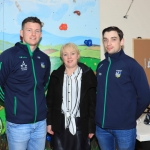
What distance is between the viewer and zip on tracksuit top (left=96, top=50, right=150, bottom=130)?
173cm

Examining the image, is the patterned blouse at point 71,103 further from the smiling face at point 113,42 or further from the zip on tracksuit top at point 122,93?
the smiling face at point 113,42

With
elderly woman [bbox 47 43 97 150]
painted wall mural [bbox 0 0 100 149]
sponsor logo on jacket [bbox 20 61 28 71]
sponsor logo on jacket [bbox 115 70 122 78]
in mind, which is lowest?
elderly woman [bbox 47 43 97 150]

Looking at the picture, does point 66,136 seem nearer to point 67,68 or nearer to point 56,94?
point 56,94

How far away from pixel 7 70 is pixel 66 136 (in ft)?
2.50

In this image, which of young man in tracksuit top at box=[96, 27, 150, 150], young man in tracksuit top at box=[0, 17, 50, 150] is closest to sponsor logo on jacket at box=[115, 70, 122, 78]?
young man in tracksuit top at box=[96, 27, 150, 150]

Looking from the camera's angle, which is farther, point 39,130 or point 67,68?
point 67,68

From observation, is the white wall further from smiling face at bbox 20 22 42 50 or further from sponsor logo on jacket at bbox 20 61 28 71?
sponsor logo on jacket at bbox 20 61 28 71

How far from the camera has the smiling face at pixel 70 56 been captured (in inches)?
75.0

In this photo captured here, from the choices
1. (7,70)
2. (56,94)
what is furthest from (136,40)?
(7,70)

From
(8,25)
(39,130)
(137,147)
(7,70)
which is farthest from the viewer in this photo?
(137,147)

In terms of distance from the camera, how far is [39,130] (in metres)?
1.79

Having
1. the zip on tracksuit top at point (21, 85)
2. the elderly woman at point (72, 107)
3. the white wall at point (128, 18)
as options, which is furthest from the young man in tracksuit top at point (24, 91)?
the white wall at point (128, 18)

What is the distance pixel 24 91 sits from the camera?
169 cm

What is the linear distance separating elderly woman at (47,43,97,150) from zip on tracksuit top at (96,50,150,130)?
0.14 meters
